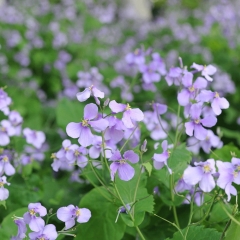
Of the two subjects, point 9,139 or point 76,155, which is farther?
point 9,139

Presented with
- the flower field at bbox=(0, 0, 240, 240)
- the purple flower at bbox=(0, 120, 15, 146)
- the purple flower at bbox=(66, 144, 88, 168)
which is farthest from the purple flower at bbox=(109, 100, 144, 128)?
the purple flower at bbox=(0, 120, 15, 146)

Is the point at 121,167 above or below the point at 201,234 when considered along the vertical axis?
above

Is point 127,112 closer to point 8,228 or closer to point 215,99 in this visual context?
point 215,99

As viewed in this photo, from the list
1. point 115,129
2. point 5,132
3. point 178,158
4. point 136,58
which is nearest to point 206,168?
point 178,158

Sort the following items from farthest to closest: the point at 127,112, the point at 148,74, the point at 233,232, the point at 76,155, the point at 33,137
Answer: the point at 148,74, the point at 33,137, the point at 76,155, the point at 127,112, the point at 233,232

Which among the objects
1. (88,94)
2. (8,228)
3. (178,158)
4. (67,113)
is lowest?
(67,113)

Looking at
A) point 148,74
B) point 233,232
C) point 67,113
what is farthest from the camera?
point 67,113

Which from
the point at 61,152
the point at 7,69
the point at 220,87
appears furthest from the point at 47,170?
the point at 7,69
